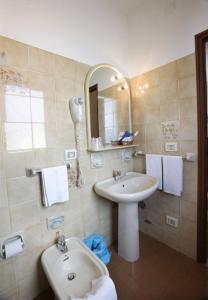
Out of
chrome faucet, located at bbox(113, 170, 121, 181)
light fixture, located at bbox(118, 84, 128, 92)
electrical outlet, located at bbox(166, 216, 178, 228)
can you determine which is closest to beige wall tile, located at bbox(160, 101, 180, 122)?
light fixture, located at bbox(118, 84, 128, 92)

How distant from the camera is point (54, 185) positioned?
123 cm

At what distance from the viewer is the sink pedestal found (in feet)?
4.93

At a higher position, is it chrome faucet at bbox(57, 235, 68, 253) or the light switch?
the light switch

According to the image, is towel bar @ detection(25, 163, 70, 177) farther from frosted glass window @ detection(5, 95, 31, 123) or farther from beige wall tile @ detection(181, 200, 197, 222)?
beige wall tile @ detection(181, 200, 197, 222)

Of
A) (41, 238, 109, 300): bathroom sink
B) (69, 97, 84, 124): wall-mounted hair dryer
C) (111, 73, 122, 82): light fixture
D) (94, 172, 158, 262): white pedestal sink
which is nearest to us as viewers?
(41, 238, 109, 300): bathroom sink

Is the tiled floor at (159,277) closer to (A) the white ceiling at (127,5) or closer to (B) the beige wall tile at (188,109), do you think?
(B) the beige wall tile at (188,109)

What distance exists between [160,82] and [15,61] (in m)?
1.31

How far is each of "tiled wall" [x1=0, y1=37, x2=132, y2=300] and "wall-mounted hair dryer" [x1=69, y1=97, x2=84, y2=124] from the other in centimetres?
4

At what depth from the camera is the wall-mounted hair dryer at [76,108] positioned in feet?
4.44

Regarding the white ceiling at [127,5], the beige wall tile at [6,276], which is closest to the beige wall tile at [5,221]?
the beige wall tile at [6,276]

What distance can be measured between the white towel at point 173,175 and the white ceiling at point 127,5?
167cm

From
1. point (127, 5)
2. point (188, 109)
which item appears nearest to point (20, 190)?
point (188, 109)

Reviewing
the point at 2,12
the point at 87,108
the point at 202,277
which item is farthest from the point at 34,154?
the point at 202,277

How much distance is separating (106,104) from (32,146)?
904 mm
